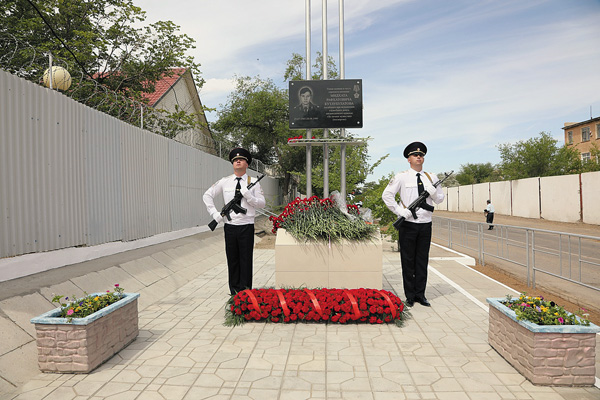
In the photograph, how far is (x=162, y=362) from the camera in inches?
146

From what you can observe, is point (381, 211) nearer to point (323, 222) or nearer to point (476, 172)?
point (323, 222)

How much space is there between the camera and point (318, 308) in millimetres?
4746

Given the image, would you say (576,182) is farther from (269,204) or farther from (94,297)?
(94,297)

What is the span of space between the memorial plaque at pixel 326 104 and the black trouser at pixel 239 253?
2.20 metres

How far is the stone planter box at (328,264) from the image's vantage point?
553 cm

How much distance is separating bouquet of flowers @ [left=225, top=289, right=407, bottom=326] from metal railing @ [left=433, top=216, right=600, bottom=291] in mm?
3030

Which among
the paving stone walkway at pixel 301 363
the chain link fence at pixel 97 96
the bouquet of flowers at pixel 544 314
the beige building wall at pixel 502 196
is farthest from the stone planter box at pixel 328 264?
the beige building wall at pixel 502 196

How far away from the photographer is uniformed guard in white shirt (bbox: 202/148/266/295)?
219 inches

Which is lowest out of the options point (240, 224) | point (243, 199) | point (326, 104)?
point (240, 224)

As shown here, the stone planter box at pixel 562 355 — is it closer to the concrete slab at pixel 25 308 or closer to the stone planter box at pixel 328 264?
the stone planter box at pixel 328 264

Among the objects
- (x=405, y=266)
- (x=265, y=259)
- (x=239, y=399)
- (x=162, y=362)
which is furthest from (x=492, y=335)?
(x=265, y=259)

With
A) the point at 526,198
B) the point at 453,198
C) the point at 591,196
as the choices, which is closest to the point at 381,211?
the point at 591,196

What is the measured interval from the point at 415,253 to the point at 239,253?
2448mm

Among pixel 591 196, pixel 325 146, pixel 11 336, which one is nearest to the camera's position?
pixel 11 336
